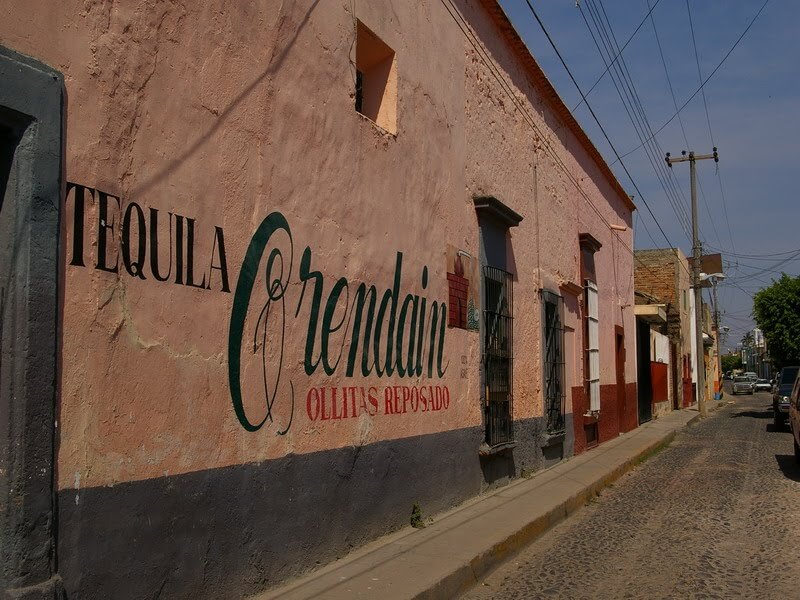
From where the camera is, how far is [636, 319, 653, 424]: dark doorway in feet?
76.9

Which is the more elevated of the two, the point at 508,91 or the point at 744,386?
the point at 508,91

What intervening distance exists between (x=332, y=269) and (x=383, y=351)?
1168 millimetres

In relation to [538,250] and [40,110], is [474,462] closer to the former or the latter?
[538,250]

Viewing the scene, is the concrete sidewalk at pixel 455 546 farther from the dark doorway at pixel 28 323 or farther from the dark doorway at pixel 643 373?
the dark doorway at pixel 643 373

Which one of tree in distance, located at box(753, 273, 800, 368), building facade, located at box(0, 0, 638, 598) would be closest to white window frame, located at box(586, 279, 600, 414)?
building facade, located at box(0, 0, 638, 598)

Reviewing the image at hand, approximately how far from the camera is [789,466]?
41.9ft

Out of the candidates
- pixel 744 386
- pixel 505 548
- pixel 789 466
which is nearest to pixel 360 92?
pixel 505 548

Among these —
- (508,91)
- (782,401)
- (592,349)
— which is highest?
(508,91)

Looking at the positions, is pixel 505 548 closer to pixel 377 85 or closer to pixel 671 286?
pixel 377 85

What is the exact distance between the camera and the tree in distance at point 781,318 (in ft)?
106

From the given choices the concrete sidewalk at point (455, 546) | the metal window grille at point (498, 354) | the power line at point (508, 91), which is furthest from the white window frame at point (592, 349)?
the metal window grille at point (498, 354)

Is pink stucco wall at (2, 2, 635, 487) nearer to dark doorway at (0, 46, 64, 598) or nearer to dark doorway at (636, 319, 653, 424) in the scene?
dark doorway at (0, 46, 64, 598)

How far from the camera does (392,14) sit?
7672 mm

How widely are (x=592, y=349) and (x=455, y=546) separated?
9.32 m
